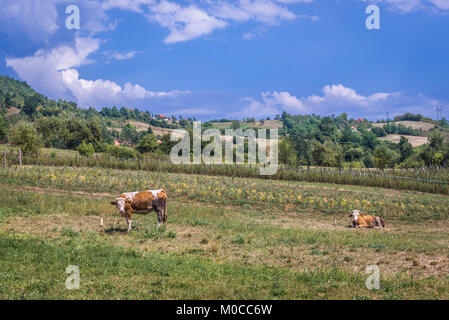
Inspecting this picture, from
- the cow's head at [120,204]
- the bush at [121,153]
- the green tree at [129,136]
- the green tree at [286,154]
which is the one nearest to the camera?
the cow's head at [120,204]

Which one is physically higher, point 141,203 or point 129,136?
point 129,136

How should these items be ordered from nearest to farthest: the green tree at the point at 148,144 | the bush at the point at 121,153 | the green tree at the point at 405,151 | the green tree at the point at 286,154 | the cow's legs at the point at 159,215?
1. the cow's legs at the point at 159,215
2. the bush at the point at 121,153
3. the green tree at the point at 286,154
4. the green tree at the point at 148,144
5. the green tree at the point at 405,151

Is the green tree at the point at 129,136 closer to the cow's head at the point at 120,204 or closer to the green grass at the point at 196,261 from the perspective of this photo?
Result: the green grass at the point at 196,261

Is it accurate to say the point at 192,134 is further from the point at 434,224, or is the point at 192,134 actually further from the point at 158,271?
the point at 158,271

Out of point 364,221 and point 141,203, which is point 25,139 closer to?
point 141,203

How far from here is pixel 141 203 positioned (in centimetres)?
1470

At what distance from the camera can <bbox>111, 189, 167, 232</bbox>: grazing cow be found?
46.6 feet

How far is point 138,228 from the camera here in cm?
1446

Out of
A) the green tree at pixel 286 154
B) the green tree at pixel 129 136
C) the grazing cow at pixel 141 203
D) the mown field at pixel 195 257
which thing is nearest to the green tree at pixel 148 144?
the green tree at pixel 286 154

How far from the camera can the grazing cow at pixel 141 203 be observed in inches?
559

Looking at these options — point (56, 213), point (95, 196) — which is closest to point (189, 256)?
point (56, 213)

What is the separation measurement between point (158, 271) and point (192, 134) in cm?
8240

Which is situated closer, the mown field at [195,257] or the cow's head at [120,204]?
the mown field at [195,257]

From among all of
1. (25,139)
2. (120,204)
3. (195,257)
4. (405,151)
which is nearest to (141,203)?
(120,204)
